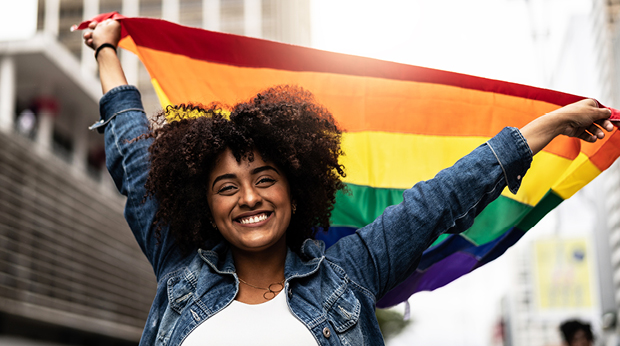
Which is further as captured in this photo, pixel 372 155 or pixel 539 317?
pixel 539 317

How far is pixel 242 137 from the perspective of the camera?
9.25 feet

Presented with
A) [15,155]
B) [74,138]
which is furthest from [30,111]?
[15,155]

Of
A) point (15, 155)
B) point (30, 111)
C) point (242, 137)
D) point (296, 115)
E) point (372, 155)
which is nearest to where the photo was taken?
point (242, 137)

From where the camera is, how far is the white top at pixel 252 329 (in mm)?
2506

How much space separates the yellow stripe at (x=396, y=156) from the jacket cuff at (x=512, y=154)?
3.29 feet

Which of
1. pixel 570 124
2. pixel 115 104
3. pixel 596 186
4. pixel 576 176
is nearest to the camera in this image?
pixel 570 124

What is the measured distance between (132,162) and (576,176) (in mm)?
2302

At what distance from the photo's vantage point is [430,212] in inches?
106

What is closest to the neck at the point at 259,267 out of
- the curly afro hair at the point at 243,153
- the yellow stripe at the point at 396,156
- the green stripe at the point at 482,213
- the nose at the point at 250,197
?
the curly afro hair at the point at 243,153

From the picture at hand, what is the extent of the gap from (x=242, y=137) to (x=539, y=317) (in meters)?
16.1

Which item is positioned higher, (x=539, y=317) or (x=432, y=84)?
(x=432, y=84)

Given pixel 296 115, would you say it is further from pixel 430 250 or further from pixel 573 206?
pixel 573 206

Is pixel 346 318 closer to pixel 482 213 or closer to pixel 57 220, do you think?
pixel 482 213

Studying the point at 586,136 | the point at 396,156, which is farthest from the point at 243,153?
the point at 586,136
